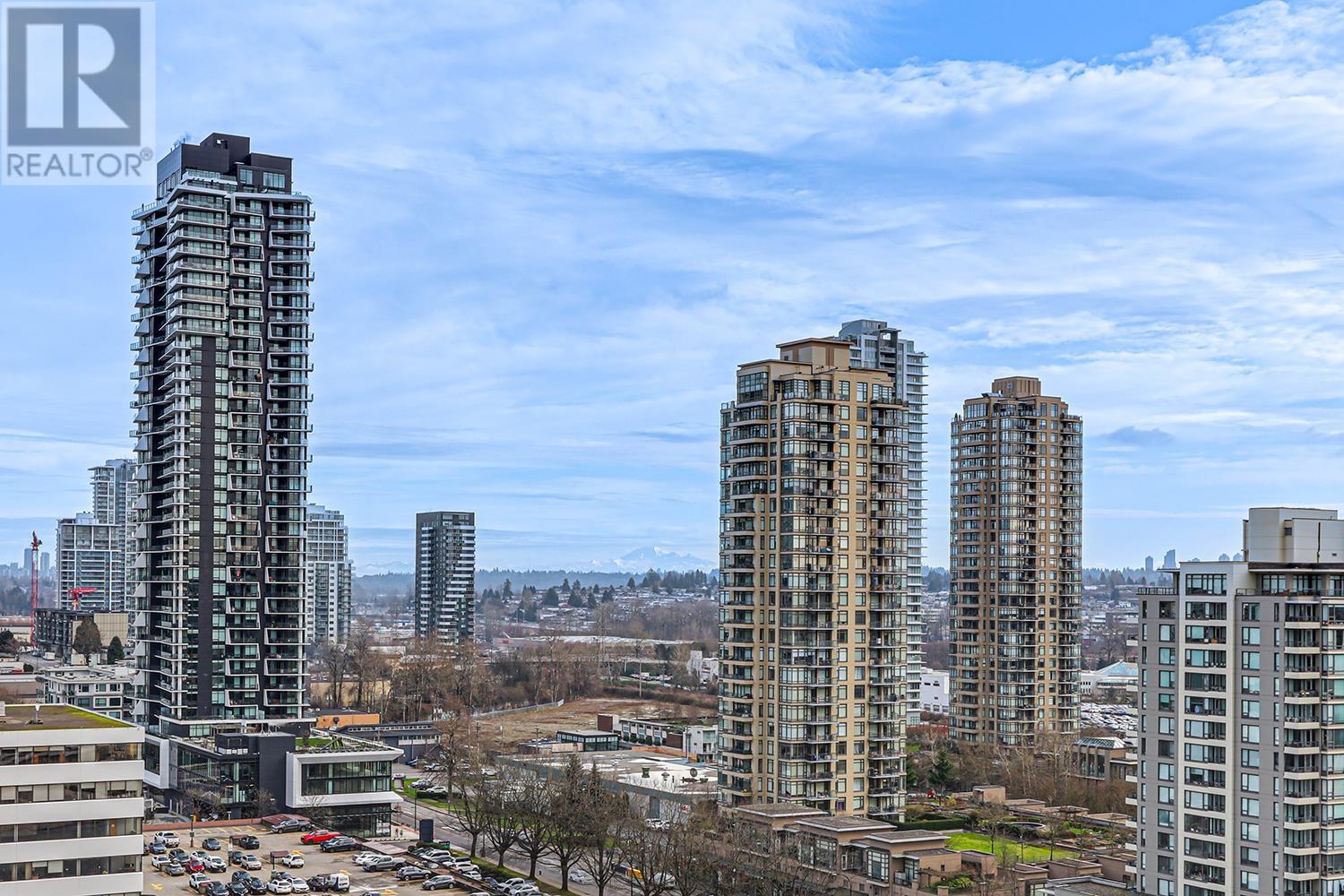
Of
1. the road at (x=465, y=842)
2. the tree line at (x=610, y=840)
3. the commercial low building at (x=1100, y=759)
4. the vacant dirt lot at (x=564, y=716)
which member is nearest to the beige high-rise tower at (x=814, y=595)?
the tree line at (x=610, y=840)

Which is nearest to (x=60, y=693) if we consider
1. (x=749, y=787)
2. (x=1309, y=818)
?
(x=749, y=787)

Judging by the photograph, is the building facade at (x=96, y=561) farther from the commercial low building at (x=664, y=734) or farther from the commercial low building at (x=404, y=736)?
the commercial low building at (x=664, y=734)

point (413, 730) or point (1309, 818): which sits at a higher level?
point (1309, 818)

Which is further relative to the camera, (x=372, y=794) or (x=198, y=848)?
(x=372, y=794)

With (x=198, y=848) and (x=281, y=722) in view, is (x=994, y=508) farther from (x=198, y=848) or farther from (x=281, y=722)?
(x=198, y=848)

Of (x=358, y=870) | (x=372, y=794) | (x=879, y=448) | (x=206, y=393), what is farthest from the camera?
(x=206, y=393)

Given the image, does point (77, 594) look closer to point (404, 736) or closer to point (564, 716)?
point (564, 716)
